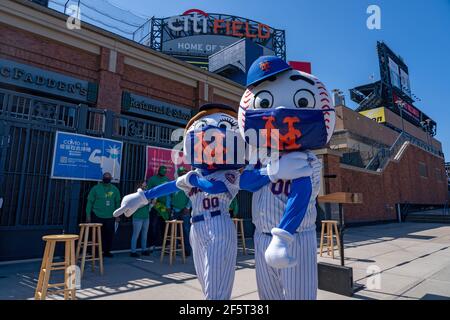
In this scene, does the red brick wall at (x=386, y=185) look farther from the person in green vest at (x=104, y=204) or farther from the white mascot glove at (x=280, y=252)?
the white mascot glove at (x=280, y=252)

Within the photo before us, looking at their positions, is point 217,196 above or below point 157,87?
below

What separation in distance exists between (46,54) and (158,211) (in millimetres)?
6383

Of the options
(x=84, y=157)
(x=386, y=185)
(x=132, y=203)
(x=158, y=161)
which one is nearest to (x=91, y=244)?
(x=84, y=157)

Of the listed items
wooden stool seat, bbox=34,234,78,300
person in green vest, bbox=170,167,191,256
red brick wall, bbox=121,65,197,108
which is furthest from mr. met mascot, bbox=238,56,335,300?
red brick wall, bbox=121,65,197,108

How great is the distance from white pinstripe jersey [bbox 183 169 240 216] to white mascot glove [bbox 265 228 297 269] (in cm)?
76

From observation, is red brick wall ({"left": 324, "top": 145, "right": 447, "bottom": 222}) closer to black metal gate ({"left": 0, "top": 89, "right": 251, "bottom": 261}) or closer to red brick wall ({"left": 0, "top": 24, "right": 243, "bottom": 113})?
red brick wall ({"left": 0, "top": 24, "right": 243, "bottom": 113})

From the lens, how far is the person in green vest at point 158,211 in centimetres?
654

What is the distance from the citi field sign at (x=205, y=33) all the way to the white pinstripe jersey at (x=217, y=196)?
85.0ft

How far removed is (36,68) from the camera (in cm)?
859

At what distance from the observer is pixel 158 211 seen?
6.88 meters

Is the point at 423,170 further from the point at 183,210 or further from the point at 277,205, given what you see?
the point at 277,205

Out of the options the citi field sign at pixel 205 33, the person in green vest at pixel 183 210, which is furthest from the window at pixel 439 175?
the person in green vest at pixel 183 210
